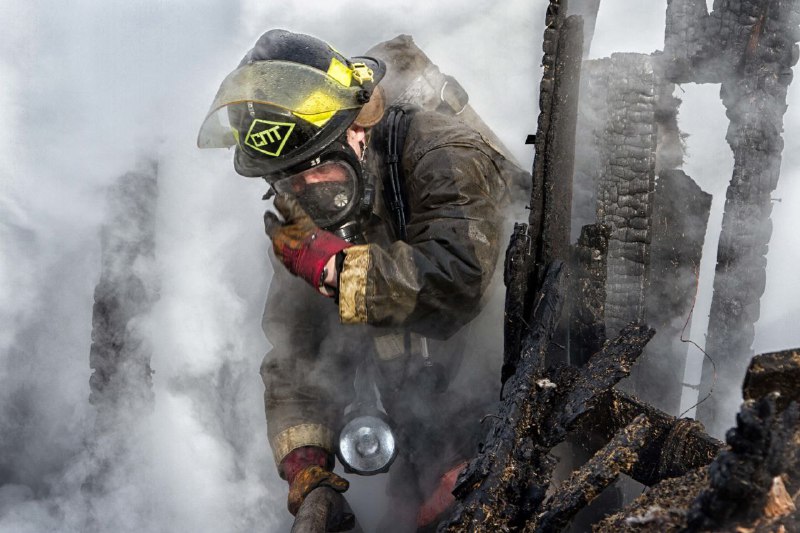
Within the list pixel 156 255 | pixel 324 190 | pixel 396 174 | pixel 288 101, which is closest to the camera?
pixel 288 101

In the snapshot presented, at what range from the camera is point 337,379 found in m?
4.62

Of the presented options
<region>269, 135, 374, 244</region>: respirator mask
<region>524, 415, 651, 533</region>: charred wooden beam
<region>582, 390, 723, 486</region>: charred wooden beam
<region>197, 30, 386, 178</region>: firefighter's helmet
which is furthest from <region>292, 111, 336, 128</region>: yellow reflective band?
<region>524, 415, 651, 533</region>: charred wooden beam

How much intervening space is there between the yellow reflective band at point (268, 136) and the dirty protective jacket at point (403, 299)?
64cm

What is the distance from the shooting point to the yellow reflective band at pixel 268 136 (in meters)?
3.37

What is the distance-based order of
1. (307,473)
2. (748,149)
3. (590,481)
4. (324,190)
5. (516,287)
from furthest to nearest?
(748,149)
(307,473)
(324,190)
(516,287)
(590,481)

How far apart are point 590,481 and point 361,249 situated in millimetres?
1532

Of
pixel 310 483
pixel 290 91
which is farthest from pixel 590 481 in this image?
pixel 290 91

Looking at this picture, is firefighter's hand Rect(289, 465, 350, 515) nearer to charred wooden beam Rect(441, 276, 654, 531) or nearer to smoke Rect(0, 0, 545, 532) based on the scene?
charred wooden beam Rect(441, 276, 654, 531)

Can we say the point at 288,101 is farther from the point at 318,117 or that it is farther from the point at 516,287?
the point at 516,287

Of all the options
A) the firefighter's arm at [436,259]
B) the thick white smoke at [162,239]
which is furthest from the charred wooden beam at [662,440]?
the thick white smoke at [162,239]

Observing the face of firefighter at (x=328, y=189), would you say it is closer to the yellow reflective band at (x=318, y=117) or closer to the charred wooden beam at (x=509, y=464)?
the yellow reflective band at (x=318, y=117)

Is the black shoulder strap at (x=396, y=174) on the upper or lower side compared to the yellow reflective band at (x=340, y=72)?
lower

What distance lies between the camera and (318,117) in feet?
11.2

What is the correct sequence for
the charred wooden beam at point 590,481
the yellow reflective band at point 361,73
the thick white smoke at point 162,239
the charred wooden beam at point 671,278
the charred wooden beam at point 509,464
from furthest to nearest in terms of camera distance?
the thick white smoke at point 162,239 < the charred wooden beam at point 671,278 < the yellow reflective band at point 361,73 < the charred wooden beam at point 509,464 < the charred wooden beam at point 590,481
